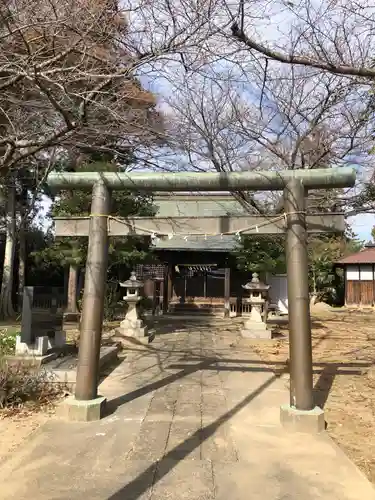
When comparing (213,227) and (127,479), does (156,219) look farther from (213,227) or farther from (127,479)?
(127,479)

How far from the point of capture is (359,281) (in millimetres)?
28250

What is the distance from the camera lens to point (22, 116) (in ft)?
25.2

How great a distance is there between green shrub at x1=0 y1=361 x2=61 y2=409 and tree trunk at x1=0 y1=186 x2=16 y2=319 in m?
12.6

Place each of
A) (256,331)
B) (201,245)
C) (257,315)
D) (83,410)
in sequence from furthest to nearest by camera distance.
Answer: (201,245), (257,315), (256,331), (83,410)

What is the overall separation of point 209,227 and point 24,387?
3.31 metres

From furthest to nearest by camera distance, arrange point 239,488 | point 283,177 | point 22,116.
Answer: point 22,116 → point 283,177 → point 239,488

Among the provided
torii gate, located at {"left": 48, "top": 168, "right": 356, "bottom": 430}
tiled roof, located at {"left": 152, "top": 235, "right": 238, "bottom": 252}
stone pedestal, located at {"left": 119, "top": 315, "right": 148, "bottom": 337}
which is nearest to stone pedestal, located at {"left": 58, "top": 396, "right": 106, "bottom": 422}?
torii gate, located at {"left": 48, "top": 168, "right": 356, "bottom": 430}

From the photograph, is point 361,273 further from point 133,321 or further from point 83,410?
point 83,410

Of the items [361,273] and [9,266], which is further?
[361,273]

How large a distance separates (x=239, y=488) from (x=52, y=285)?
78.7 ft

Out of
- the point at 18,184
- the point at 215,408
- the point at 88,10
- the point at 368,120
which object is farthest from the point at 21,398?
the point at 18,184

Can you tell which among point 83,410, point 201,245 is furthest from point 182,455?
point 201,245

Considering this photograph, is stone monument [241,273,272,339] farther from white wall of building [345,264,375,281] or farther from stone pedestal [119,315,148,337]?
white wall of building [345,264,375,281]

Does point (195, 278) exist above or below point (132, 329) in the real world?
above
